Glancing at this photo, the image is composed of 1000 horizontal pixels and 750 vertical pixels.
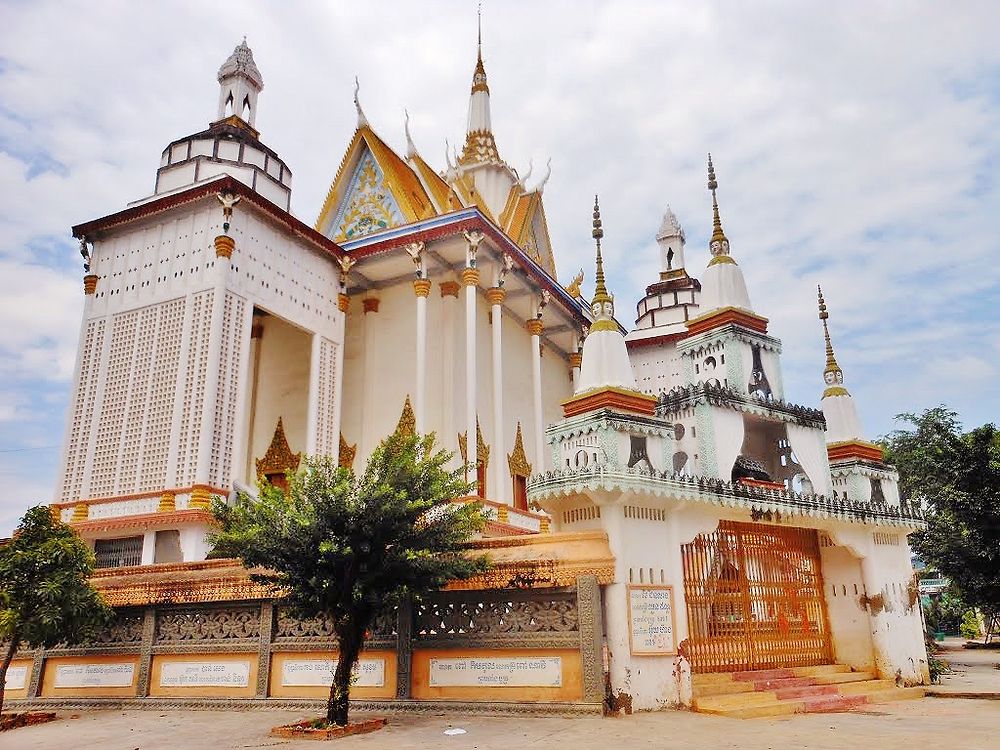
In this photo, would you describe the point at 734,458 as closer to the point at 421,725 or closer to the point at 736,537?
the point at 736,537

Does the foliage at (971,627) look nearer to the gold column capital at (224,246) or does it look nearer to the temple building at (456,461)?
the temple building at (456,461)

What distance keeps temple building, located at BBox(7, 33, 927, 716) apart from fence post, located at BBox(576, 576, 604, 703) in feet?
0.08

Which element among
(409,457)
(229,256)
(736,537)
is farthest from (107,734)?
(229,256)

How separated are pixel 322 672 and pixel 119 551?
918 centimetres

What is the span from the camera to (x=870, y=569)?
37.8ft

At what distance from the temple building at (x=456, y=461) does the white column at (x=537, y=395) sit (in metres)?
0.10

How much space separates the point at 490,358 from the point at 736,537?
42.0ft

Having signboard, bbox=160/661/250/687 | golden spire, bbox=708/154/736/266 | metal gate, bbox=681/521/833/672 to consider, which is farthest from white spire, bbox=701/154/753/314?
signboard, bbox=160/661/250/687

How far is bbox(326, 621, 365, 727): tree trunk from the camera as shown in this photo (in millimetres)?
7957

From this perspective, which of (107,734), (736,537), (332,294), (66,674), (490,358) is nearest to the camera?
(107,734)

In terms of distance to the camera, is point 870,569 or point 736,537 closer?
point 736,537

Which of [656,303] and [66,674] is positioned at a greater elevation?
[656,303]

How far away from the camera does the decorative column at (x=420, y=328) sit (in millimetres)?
19391

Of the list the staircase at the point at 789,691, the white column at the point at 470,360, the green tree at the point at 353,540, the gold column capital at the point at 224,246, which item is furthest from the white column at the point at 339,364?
the staircase at the point at 789,691
